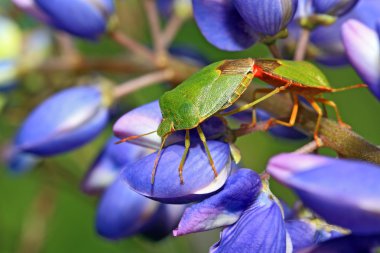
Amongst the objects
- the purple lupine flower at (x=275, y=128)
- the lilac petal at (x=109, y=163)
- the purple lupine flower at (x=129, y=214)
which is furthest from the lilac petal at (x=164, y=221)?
the purple lupine flower at (x=275, y=128)

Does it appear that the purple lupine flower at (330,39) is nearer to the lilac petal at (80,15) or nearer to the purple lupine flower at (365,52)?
the purple lupine flower at (365,52)

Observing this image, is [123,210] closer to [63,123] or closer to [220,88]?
[63,123]

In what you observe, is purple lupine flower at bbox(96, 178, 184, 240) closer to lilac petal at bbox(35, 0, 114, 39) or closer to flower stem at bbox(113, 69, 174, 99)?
flower stem at bbox(113, 69, 174, 99)

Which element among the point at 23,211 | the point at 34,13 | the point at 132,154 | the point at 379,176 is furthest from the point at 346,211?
the point at 23,211

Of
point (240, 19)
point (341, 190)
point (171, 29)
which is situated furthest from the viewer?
point (171, 29)

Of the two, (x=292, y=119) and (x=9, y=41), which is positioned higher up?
(x=292, y=119)

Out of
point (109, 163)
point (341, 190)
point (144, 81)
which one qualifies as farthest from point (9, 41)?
point (341, 190)

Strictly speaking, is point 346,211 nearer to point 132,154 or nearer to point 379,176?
point 379,176
